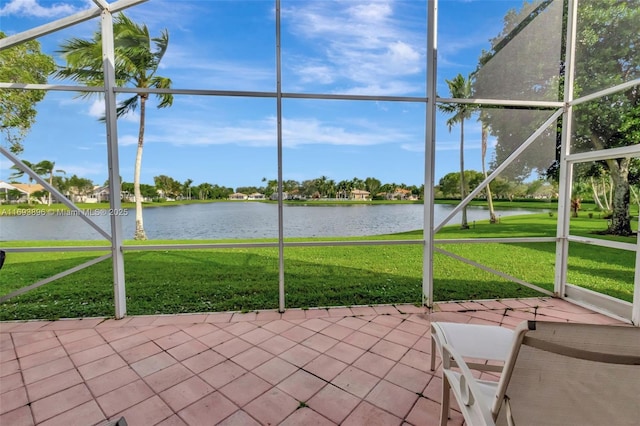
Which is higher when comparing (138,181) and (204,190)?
(138,181)

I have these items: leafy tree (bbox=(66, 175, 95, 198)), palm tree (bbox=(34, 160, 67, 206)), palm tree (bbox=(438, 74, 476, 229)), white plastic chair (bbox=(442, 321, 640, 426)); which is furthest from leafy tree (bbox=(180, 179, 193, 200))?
white plastic chair (bbox=(442, 321, 640, 426))

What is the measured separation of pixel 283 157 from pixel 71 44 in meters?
3.78

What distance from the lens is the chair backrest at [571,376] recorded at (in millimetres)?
816

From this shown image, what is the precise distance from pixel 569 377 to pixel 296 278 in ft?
16.4

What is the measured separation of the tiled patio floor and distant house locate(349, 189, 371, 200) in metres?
8.75

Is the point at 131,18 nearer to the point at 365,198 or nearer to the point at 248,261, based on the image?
the point at 248,261

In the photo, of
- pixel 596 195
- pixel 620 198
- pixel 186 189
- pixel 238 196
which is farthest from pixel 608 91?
pixel 186 189

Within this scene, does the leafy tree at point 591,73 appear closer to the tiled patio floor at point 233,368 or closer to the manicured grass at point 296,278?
the manicured grass at point 296,278

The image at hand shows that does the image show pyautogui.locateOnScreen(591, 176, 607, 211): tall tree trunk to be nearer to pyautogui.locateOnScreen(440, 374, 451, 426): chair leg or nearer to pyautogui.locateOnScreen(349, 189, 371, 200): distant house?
pyautogui.locateOnScreen(440, 374, 451, 426): chair leg

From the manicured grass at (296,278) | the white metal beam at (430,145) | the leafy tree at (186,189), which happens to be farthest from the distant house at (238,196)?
the white metal beam at (430,145)

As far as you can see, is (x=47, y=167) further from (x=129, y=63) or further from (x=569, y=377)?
(x=569, y=377)

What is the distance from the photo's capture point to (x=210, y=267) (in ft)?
21.8

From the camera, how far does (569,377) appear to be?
0.89 m

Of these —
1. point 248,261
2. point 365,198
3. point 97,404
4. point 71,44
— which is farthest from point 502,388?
point 365,198
